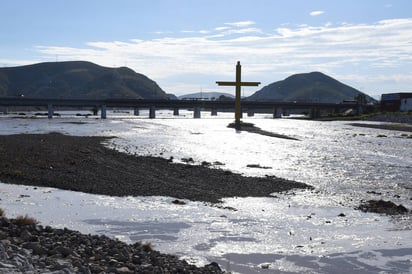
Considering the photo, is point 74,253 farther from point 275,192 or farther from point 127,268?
point 275,192

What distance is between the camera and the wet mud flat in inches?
855

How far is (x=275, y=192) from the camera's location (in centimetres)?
2252

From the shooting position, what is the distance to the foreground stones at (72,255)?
9.30m

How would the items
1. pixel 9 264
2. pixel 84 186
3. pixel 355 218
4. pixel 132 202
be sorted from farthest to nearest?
1. pixel 84 186
2. pixel 132 202
3. pixel 355 218
4. pixel 9 264

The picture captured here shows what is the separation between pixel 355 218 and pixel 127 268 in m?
9.95

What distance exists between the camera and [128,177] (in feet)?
81.1

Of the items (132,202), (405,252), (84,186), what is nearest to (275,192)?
(132,202)

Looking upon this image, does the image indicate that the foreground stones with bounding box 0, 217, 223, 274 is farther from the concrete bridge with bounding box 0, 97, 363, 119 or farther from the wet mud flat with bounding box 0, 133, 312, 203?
the concrete bridge with bounding box 0, 97, 363, 119

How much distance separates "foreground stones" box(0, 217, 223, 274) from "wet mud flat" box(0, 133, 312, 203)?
8.55m

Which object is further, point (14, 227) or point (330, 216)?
point (330, 216)

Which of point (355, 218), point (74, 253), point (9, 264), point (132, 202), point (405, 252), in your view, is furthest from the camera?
point (132, 202)

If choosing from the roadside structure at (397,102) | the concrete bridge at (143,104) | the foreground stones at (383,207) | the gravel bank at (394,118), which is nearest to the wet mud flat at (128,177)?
the foreground stones at (383,207)

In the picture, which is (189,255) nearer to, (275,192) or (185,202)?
(185,202)

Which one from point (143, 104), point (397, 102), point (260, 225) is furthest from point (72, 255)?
point (143, 104)
